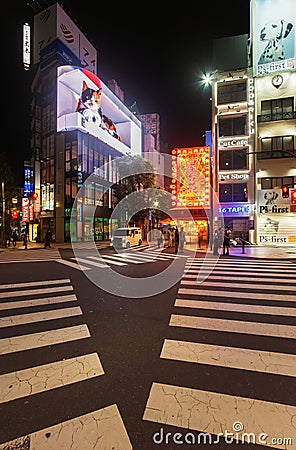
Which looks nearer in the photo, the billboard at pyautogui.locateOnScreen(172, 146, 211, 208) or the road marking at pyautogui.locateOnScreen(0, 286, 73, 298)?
the road marking at pyautogui.locateOnScreen(0, 286, 73, 298)

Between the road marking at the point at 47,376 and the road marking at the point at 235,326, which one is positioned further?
the road marking at the point at 235,326

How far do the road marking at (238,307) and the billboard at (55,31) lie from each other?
41899 mm

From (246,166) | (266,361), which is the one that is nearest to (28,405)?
(266,361)

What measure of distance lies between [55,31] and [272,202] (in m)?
35.5

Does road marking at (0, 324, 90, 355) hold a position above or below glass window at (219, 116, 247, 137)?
below

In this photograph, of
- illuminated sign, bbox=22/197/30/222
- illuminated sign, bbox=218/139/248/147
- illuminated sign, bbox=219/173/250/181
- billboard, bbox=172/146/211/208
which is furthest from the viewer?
illuminated sign, bbox=22/197/30/222

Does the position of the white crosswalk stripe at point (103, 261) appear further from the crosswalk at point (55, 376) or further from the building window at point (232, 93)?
the building window at point (232, 93)

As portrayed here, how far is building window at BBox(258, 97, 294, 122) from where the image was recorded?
92.2ft

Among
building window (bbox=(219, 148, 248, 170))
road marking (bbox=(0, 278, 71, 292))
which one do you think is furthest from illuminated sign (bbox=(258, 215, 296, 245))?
road marking (bbox=(0, 278, 71, 292))

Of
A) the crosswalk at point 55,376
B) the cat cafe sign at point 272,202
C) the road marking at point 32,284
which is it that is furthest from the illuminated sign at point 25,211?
the crosswalk at point 55,376

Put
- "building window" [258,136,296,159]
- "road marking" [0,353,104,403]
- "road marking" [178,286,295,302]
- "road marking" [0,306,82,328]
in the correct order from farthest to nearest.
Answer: "building window" [258,136,296,159] → "road marking" [178,286,295,302] → "road marking" [0,306,82,328] → "road marking" [0,353,104,403]

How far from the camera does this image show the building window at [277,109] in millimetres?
28094

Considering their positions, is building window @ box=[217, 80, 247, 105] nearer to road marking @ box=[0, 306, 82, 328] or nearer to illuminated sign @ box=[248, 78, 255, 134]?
illuminated sign @ box=[248, 78, 255, 134]

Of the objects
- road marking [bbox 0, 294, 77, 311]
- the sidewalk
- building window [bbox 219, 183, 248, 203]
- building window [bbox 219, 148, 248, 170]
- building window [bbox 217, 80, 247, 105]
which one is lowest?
road marking [bbox 0, 294, 77, 311]
